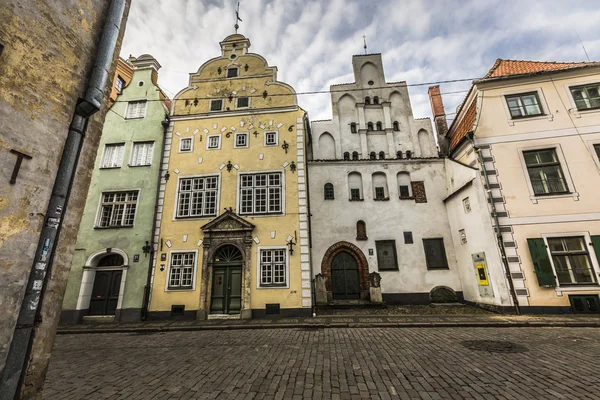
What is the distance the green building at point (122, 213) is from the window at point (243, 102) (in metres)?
4.51

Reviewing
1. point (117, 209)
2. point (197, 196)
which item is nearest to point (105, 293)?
point (117, 209)

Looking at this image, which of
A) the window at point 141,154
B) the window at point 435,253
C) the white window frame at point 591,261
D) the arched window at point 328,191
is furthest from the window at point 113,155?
the white window frame at point 591,261

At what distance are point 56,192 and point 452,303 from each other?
53.8ft

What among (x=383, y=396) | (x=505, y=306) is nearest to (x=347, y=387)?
(x=383, y=396)

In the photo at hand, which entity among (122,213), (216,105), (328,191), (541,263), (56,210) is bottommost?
(541,263)

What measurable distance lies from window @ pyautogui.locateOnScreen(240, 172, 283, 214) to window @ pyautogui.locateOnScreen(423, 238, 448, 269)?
867 cm

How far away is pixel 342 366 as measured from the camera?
581 centimetres

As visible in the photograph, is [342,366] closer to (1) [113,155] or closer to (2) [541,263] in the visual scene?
(2) [541,263]

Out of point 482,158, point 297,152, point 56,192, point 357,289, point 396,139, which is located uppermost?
point 396,139

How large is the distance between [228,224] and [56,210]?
10.0 meters

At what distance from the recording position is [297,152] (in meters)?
14.6

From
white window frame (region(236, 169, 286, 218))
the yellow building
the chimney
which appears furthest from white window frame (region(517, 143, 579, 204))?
white window frame (region(236, 169, 286, 218))

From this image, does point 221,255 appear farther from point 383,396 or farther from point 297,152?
point 383,396

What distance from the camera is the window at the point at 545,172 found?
12.0m
